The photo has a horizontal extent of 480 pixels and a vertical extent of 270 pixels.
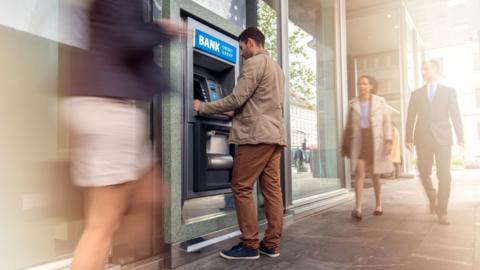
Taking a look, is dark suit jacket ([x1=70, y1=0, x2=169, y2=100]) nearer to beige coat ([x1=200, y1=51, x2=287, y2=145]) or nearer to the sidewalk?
beige coat ([x1=200, y1=51, x2=287, y2=145])

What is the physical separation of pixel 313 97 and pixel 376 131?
1.55 metres

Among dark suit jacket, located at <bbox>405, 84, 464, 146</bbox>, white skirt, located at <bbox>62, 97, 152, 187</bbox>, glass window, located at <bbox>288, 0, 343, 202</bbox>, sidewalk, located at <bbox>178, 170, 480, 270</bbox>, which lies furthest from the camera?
glass window, located at <bbox>288, 0, 343, 202</bbox>

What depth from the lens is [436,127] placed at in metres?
4.14

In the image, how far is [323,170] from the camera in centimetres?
618

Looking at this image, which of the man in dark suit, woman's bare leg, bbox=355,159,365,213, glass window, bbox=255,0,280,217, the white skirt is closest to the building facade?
glass window, bbox=255,0,280,217

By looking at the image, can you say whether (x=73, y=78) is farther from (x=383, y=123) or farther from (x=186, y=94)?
(x=383, y=123)

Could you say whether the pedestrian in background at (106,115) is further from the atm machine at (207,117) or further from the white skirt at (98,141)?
the atm machine at (207,117)

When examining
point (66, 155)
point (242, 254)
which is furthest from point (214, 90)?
point (66, 155)

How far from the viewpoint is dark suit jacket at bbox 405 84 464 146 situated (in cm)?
411

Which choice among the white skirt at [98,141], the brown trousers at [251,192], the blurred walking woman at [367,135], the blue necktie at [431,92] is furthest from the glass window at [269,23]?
the white skirt at [98,141]

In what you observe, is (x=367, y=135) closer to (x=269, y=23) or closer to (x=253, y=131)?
(x=269, y=23)

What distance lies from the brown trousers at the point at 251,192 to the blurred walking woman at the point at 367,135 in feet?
6.50

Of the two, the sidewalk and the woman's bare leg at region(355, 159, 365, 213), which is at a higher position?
the woman's bare leg at region(355, 159, 365, 213)

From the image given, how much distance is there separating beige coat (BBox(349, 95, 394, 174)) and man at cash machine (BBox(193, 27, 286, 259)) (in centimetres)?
206
